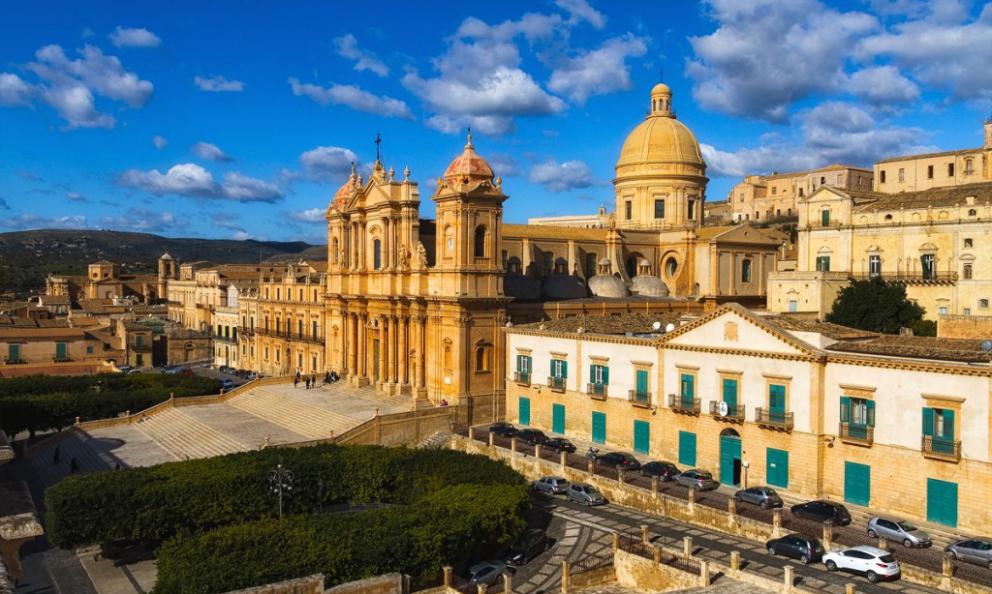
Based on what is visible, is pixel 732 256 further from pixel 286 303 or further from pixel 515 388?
pixel 286 303

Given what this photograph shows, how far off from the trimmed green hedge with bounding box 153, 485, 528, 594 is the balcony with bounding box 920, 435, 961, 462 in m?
13.4

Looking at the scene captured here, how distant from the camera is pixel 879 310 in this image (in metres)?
50.9

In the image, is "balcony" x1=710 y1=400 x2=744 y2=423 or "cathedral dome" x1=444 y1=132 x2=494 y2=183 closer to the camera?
"balcony" x1=710 y1=400 x2=744 y2=423

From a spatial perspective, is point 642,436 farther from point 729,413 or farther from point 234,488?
point 234,488

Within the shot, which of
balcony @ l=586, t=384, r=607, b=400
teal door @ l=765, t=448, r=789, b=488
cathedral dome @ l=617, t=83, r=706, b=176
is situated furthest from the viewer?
cathedral dome @ l=617, t=83, r=706, b=176

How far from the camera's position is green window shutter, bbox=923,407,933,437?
91.5 feet

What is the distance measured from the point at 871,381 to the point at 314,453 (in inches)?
806

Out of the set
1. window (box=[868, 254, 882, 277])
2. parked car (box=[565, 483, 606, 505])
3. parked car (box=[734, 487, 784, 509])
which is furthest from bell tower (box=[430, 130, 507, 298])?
window (box=[868, 254, 882, 277])

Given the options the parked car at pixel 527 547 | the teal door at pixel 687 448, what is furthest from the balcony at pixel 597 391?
the parked car at pixel 527 547

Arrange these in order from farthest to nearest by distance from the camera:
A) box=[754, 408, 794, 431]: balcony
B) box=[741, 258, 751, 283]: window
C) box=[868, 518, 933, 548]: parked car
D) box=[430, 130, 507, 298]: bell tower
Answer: box=[741, 258, 751, 283]: window → box=[430, 130, 507, 298]: bell tower → box=[754, 408, 794, 431]: balcony → box=[868, 518, 933, 548]: parked car

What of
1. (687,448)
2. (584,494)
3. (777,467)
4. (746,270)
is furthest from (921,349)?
(746,270)

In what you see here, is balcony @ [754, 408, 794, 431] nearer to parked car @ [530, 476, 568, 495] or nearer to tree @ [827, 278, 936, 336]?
parked car @ [530, 476, 568, 495]

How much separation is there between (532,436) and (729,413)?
1009 cm

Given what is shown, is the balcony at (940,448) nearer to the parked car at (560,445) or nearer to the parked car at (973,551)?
the parked car at (973,551)
